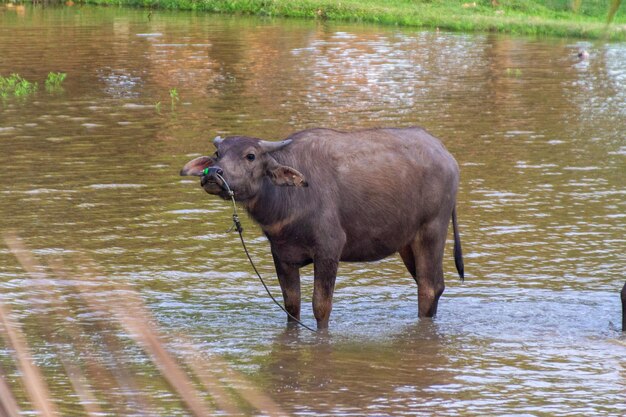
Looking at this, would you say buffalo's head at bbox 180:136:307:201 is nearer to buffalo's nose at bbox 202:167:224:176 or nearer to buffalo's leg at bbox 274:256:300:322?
buffalo's nose at bbox 202:167:224:176

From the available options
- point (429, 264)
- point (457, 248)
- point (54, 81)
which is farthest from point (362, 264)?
point (54, 81)

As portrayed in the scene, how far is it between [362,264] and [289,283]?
6.33 ft

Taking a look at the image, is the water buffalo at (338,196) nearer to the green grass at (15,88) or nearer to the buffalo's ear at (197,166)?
the buffalo's ear at (197,166)

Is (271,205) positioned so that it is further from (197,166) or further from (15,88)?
(15,88)

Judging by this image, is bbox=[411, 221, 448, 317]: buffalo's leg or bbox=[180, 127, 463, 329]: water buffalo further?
bbox=[411, 221, 448, 317]: buffalo's leg

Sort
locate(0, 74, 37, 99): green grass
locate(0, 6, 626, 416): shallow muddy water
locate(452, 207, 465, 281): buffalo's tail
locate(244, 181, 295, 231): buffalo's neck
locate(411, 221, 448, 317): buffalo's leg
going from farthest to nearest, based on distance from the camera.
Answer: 1. locate(0, 74, 37, 99): green grass
2. locate(452, 207, 465, 281): buffalo's tail
3. locate(411, 221, 448, 317): buffalo's leg
4. locate(244, 181, 295, 231): buffalo's neck
5. locate(0, 6, 626, 416): shallow muddy water

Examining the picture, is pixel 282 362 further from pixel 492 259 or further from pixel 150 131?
pixel 150 131

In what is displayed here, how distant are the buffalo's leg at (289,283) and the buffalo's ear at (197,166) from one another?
0.76 m

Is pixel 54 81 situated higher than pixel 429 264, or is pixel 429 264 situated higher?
pixel 429 264

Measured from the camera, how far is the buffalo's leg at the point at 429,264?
22.8ft

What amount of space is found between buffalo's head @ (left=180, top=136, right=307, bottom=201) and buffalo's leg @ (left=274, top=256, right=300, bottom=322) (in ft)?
1.76

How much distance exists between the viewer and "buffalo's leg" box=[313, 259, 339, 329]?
6.49 metres

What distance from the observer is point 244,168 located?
6266 mm

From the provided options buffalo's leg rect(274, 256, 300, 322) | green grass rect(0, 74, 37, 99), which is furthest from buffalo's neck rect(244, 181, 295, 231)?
green grass rect(0, 74, 37, 99)
